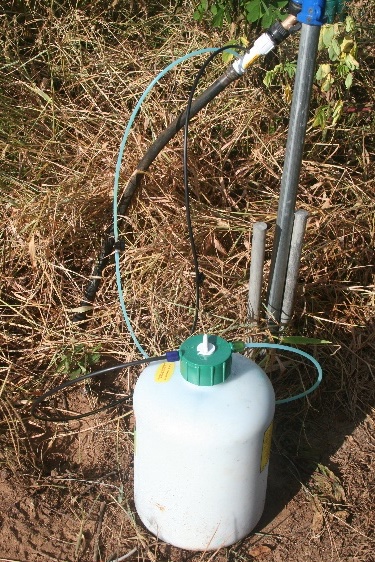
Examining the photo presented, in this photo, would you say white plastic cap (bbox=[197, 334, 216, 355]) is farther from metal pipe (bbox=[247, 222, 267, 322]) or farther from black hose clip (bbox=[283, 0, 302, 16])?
black hose clip (bbox=[283, 0, 302, 16])

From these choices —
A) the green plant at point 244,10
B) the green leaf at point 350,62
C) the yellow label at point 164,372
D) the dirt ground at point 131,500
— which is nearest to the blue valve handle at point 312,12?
the green leaf at point 350,62

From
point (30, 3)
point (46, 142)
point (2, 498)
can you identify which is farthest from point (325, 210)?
point (30, 3)

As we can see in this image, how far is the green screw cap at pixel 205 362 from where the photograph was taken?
1.48m

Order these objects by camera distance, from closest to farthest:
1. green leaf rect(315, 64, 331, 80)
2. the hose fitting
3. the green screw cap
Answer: the green screw cap → the hose fitting → green leaf rect(315, 64, 331, 80)

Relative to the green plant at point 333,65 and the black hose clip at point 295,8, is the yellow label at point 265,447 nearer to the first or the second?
the black hose clip at point 295,8

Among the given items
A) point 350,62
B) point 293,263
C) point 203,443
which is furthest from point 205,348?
point 350,62

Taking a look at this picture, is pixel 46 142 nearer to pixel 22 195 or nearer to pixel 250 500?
pixel 22 195

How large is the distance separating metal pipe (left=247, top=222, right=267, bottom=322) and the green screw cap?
0.35m

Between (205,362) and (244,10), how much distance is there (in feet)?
5.30

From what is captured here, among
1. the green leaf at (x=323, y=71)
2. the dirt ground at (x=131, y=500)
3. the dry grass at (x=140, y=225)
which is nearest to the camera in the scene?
the dirt ground at (x=131, y=500)

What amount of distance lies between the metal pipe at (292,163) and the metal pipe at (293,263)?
0.01m

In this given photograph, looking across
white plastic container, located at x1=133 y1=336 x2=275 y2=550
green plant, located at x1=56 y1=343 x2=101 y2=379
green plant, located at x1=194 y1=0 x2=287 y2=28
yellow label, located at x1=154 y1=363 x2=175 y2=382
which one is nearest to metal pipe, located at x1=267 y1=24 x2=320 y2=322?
white plastic container, located at x1=133 y1=336 x2=275 y2=550

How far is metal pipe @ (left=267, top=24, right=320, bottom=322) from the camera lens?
1571 mm

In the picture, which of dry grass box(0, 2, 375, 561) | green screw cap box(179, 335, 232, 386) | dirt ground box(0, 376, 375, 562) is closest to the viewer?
green screw cap box(179, 335, 232, 386)
